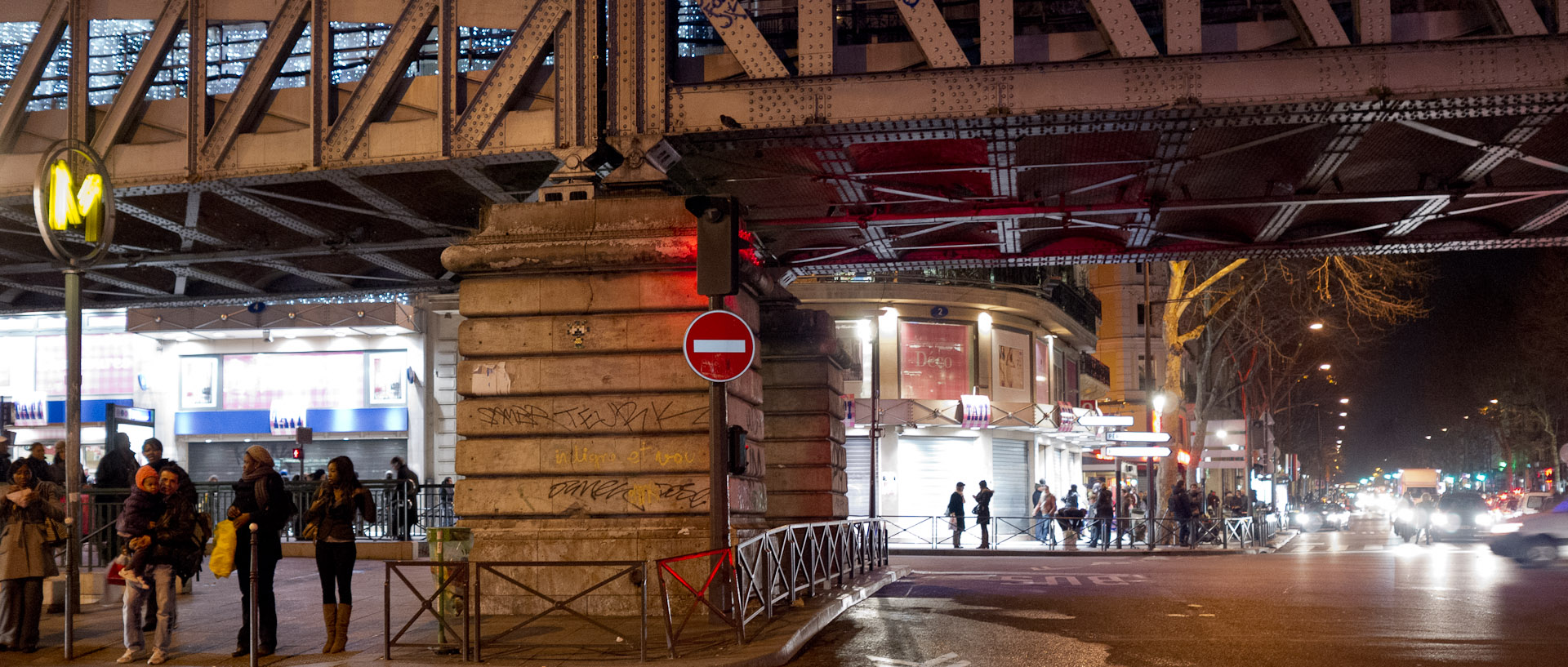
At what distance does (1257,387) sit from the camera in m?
68.4

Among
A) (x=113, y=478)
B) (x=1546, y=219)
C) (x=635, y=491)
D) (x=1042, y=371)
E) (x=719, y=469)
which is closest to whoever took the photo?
(x=719, y=469)

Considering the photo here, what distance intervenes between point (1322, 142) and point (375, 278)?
46.8 ft

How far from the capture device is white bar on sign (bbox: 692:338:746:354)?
11.7 meters

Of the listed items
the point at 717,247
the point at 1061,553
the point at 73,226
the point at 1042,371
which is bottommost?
the point at 1061,553

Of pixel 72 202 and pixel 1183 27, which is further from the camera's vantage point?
pixel 1183 27

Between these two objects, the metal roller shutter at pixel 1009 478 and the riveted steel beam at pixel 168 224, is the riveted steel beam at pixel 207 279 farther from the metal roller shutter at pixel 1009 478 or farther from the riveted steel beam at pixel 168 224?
the metal roller shutter at pixel 1009 478

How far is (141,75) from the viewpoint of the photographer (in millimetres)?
14820

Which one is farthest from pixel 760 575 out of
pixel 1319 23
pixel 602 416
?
pixel 1319 23

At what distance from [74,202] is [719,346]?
19.9ft

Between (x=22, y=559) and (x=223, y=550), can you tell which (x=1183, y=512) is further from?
(x=22, y=559)

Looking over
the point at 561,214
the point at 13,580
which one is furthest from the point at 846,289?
the point at 13,580

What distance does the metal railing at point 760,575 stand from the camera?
36.7ft

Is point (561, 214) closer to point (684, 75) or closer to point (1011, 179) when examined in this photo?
→ point (684, 75)

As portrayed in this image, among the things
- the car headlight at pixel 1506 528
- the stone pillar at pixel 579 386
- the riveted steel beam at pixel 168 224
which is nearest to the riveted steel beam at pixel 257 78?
the riveted steel beam at pixel 168 224
